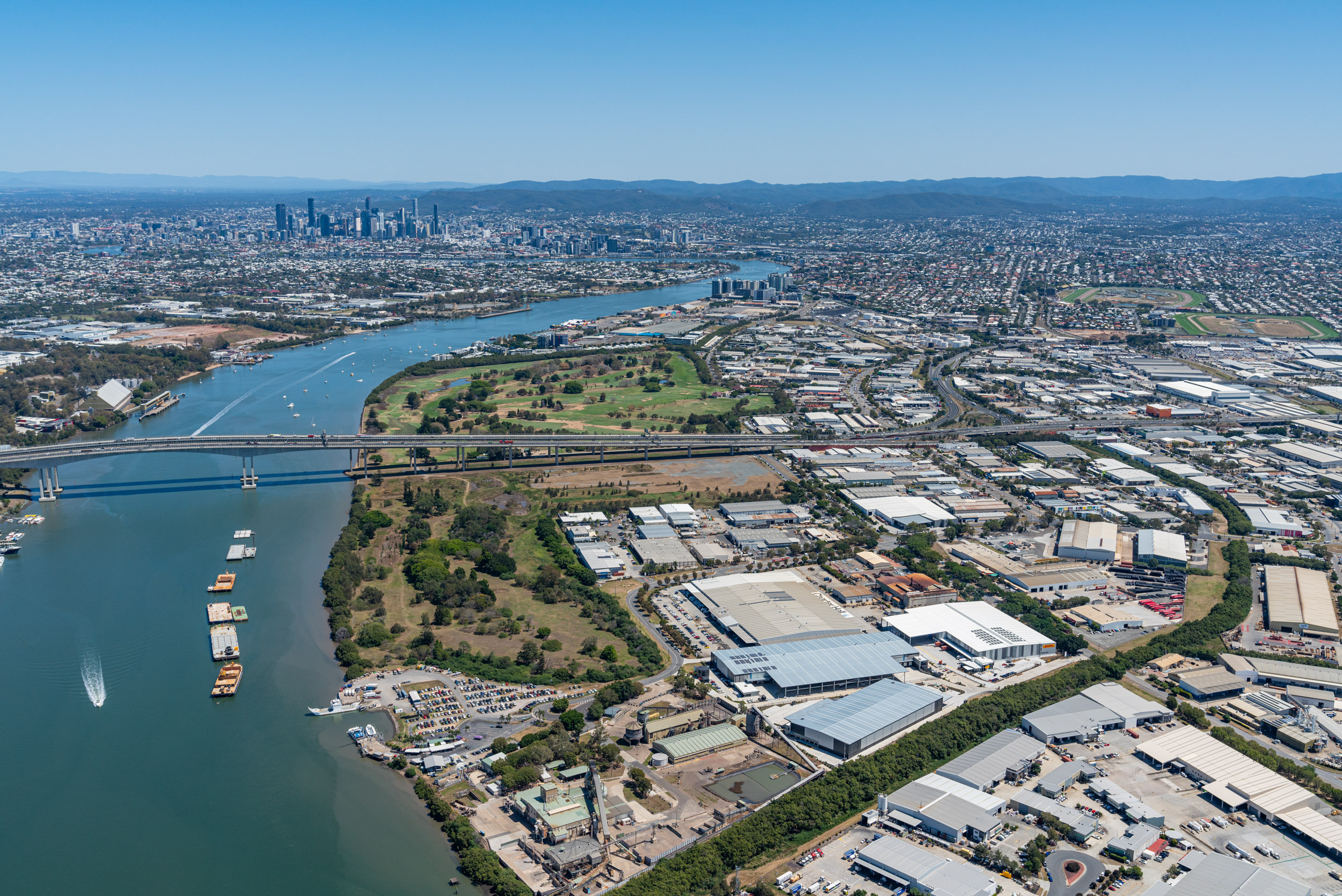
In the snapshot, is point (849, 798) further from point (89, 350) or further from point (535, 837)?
point (89, 350)

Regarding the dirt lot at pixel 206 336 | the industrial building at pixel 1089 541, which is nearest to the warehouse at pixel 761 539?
the industrial building at pixel 1089 541

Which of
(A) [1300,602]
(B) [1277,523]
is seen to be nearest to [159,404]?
(A) [1300,602]

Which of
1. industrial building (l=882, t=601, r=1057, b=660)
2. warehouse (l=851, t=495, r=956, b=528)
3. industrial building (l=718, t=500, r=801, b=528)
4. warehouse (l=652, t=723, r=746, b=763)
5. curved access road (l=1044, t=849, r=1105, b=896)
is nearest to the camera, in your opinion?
curved access road (l=1044, t=849, r=1105, b=896)

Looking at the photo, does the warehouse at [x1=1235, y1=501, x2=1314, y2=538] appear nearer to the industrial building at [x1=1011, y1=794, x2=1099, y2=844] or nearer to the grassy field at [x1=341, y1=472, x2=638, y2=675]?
the industrial building at [x1=1011, y1=794, x2=1099, y2=844]

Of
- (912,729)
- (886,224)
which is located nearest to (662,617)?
(912,729)

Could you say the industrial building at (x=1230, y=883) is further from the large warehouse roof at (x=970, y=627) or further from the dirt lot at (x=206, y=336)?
the dirt lot at (x=206, y=336)

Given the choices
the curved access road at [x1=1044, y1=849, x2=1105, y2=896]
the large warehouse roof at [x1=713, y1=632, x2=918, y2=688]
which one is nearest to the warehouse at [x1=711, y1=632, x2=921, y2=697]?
the large warehouse roof at [x1=713, y1=632, x2=918, y2=688]
